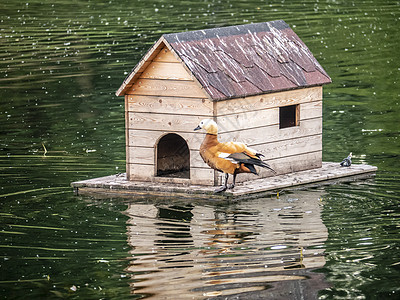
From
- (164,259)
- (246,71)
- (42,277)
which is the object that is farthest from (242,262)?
(246,71)

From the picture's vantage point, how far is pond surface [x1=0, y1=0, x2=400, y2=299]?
458 inches

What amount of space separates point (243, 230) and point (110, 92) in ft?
40.1

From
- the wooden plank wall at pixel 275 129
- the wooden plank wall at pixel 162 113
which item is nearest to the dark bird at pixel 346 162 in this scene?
the wooden plank wall at pixel 275 129

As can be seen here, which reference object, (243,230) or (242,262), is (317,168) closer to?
(243,230)

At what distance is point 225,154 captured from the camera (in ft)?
48.8

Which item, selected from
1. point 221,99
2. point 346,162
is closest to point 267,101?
point 221,99

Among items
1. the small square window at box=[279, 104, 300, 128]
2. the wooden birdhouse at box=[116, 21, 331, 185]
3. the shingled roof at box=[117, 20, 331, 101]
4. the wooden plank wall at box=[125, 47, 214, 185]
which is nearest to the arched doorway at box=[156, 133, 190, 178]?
the wooden birdhouse at box=[116, 21, 331, 185]

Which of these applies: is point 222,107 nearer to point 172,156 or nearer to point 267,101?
point 267,101

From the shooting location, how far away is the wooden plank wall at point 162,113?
51.2 feet

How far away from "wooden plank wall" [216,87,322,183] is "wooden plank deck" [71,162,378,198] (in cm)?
20

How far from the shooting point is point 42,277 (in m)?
12.1

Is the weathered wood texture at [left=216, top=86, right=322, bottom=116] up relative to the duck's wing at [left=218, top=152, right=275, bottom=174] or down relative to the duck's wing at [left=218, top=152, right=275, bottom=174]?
up

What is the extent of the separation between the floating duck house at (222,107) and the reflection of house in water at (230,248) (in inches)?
28.0

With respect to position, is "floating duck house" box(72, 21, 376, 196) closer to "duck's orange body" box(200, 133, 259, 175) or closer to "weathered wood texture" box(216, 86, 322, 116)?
"weathered wood texture" box(216, 86, 322, 116)
